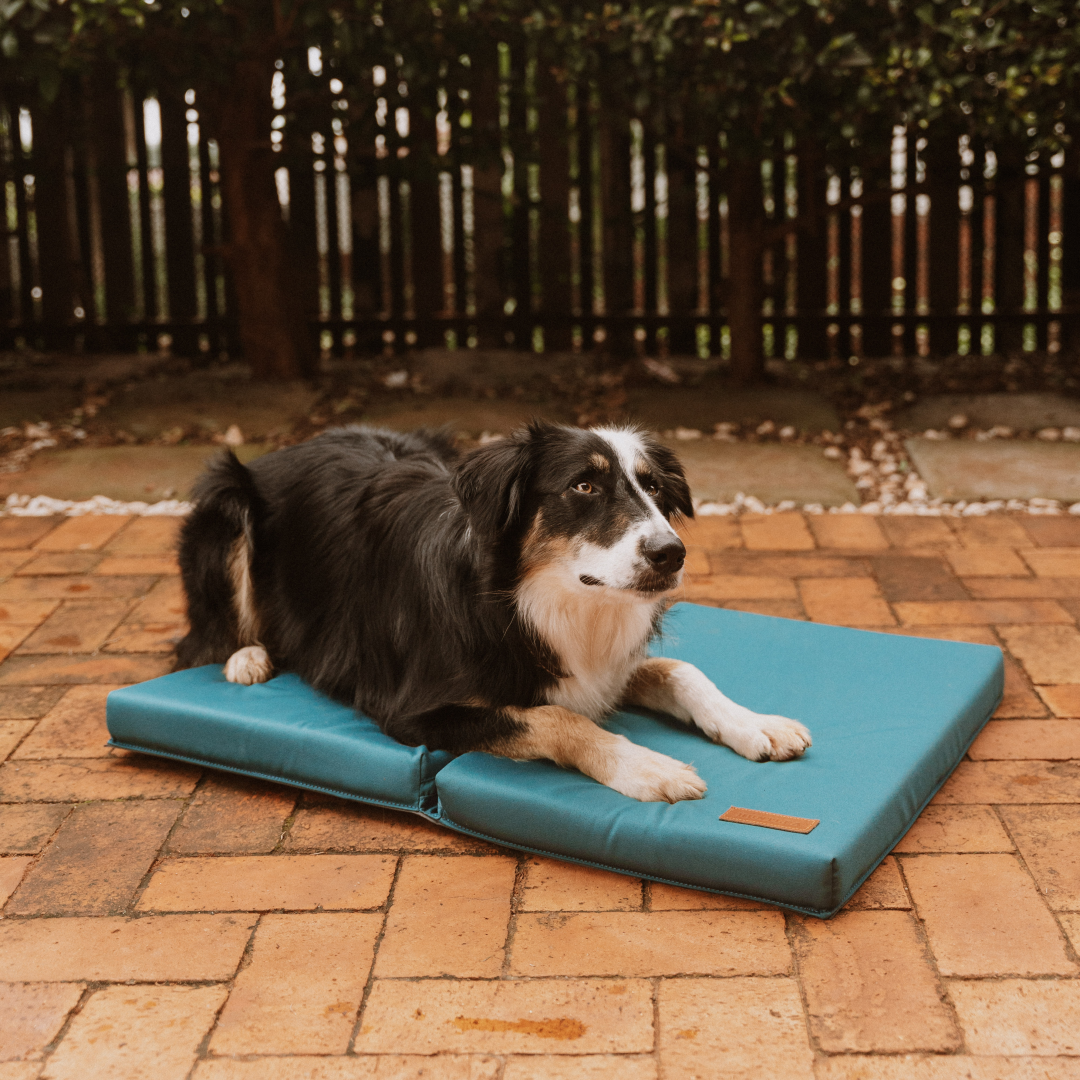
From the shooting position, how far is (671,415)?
6.09 metres

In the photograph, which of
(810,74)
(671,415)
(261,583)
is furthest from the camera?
(671,415)

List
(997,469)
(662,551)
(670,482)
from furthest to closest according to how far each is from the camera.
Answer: (997,469) → (670,482) → (662,551)

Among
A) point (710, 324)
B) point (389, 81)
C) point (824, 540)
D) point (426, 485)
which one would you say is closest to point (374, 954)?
point (426, 485)

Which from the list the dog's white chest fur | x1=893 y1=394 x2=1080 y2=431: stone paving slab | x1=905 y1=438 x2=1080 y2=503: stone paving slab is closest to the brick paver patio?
the dog's white chest fur

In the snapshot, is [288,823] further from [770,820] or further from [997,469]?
[997,469]

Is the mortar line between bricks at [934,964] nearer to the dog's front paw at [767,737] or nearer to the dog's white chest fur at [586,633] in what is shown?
the dog's front paw at [767,737]

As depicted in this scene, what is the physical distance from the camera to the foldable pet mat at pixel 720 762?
7.23ft

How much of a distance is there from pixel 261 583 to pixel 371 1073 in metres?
1.65

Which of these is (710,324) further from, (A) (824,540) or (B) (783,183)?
(A) (824,540)

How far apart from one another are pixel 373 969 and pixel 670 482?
4.05ft

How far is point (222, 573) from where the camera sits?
3.19 m

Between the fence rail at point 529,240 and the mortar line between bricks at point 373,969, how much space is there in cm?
465

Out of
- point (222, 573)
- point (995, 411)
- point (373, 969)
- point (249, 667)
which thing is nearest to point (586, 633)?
point (373, 969)

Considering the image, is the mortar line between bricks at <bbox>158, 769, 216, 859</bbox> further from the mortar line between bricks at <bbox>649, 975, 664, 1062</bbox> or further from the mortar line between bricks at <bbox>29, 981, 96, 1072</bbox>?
the mortar line between bricks at <bbox>649, 975, 664, 1062</bbox>
